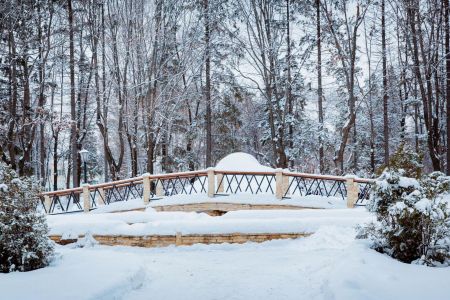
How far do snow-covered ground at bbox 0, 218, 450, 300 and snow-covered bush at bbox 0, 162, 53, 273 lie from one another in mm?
331

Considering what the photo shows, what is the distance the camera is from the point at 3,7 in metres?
16.0

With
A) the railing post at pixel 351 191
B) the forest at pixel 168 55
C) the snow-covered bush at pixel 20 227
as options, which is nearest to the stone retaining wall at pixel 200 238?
the snow-covered bush at pixel 20 227

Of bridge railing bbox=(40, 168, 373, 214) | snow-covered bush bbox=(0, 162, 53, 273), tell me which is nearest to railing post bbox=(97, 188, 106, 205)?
bridge railing bbox=(40, 168, 373, 214)

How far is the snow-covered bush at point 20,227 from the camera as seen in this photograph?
20.3 ft

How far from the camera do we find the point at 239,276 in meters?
6.73

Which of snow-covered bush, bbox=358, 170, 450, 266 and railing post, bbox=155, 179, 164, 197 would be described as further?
railing post, bbox=155, 179, 164, 197

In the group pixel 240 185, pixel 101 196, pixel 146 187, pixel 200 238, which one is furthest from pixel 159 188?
pixel 200 238

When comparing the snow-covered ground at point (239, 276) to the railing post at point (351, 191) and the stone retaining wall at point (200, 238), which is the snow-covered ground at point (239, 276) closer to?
the stone retaining wall at point (200, 238)

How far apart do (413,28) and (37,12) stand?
17.2 meters

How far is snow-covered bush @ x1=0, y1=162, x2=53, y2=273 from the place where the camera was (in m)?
6.18

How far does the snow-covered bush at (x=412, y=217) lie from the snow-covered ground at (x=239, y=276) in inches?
14.6

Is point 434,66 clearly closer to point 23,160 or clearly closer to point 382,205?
point 382,205

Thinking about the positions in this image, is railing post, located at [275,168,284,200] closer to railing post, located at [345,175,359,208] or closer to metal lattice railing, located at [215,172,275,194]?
metal lattice railing, located at [215,172,275,194]

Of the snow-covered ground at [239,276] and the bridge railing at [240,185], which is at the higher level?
the bridge railing at [240,185]
